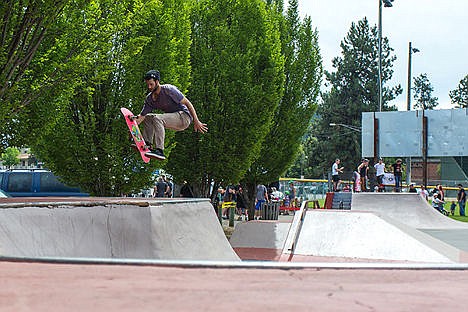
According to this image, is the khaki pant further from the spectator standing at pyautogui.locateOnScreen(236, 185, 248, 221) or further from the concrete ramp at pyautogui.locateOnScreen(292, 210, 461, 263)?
the spectator standing at pyautogui.locateOnScreen(236, 185, 248, 221)

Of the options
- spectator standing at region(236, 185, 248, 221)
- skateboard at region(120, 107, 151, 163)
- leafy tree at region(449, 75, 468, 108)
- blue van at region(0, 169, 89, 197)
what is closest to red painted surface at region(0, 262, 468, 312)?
skateboard at region(120, 107, 151, 163)

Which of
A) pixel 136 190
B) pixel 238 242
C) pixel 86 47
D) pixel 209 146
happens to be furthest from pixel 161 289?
pixel 209 146

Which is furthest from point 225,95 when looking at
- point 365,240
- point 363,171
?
point 365,240

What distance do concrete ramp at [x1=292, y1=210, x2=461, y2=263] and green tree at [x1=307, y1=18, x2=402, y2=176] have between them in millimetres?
61537

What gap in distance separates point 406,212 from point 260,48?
7995mm

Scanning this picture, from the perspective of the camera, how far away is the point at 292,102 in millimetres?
27047

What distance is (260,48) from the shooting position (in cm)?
2312

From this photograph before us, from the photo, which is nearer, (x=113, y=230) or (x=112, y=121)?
(x=113, y=230)

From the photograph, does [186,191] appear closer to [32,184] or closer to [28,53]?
[32,184]

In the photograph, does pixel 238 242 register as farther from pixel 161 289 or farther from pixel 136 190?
pixel 161 289

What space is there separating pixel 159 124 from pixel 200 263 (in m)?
7.30

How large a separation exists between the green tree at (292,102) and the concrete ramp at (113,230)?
15846 millimetres

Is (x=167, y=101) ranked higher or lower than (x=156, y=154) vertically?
higher

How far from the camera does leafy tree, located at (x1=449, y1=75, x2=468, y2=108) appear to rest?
112 m
